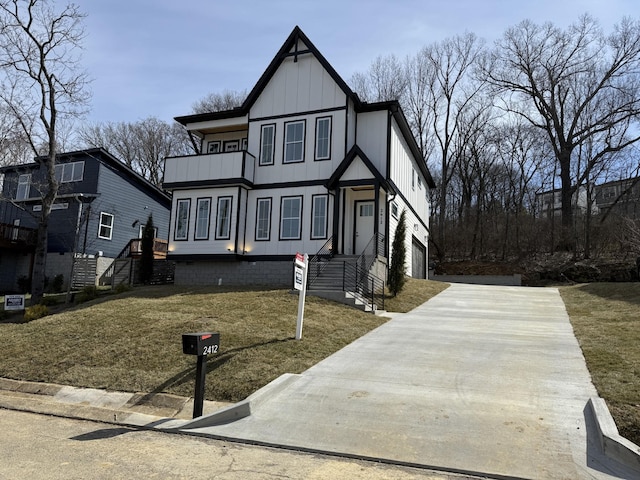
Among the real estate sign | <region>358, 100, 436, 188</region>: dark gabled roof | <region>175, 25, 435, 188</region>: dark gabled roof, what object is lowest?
the real estate sign

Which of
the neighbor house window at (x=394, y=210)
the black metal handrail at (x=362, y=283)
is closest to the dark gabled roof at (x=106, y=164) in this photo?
the neighbor house window at (x=394, y=210)

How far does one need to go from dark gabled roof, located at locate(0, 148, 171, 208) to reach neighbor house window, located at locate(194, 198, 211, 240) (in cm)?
1058

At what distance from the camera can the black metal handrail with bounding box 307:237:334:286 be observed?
16.3 meters

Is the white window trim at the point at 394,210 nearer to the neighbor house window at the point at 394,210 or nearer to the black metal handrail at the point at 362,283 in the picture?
the neighbor house window at the point at 394,210

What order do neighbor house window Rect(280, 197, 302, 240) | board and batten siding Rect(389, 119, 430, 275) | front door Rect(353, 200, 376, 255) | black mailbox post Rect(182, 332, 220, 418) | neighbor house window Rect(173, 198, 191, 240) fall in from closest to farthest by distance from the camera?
black mailbox post Rect(182, 332, 220, 418) < front door Rect(353, 200, 376, 255) < neighbor house window Rect(280, 197, 302, 240) < board and batten siding Rect(389, 119, 430, 275) < neighbor house window Rect(173, 198, 191, 240)

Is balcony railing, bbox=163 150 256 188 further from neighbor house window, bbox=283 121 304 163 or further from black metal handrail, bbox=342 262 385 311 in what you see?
black metal handrail, bbox=342 262 385 311

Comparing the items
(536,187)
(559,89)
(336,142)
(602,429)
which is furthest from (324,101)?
(536,187)

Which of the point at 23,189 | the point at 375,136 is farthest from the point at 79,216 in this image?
the point at 375,136

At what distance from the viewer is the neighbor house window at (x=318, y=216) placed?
1843 centimetres

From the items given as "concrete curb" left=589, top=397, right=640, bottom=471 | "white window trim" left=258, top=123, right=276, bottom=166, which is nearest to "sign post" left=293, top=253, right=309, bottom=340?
"concrete curb" left=589, top=397, right=640, bottom=471

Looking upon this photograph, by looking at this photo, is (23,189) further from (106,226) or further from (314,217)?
(314,217)

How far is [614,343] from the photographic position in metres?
9.27

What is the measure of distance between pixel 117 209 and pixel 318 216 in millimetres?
15352

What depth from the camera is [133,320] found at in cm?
1151
